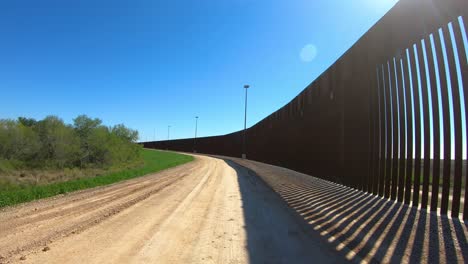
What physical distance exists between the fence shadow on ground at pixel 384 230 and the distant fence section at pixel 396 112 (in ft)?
1.95

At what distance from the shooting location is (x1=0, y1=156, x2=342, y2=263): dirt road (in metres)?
5.72

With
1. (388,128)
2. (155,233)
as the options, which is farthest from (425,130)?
→ (155,233)

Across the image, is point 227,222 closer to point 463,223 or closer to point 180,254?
point 180,254

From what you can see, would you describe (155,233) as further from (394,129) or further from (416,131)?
(394,129)

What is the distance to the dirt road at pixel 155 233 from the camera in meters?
5.72

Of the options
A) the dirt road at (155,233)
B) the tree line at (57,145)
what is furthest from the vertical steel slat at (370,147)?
the tree line at (57,145)

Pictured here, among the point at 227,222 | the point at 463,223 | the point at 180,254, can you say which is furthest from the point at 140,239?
the point at 463,223

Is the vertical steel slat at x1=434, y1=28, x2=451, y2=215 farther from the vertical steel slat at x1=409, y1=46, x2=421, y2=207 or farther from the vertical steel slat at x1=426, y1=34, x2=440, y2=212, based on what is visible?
the vertical steel slat at x1=409, y1=46, x2=421, y2=207

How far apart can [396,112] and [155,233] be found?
7427mm

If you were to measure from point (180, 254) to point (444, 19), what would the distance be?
7.16 meters

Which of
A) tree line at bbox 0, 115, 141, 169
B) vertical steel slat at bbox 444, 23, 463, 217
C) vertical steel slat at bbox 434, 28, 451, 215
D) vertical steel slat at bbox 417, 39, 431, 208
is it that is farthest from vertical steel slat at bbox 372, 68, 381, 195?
tree line at bbox 0, 115, 141, 169

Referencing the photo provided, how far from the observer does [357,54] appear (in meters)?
14.0

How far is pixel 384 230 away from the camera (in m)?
6.93

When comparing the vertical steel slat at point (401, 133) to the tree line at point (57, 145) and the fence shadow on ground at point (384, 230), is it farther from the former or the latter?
the tree line at point (57, 145)
